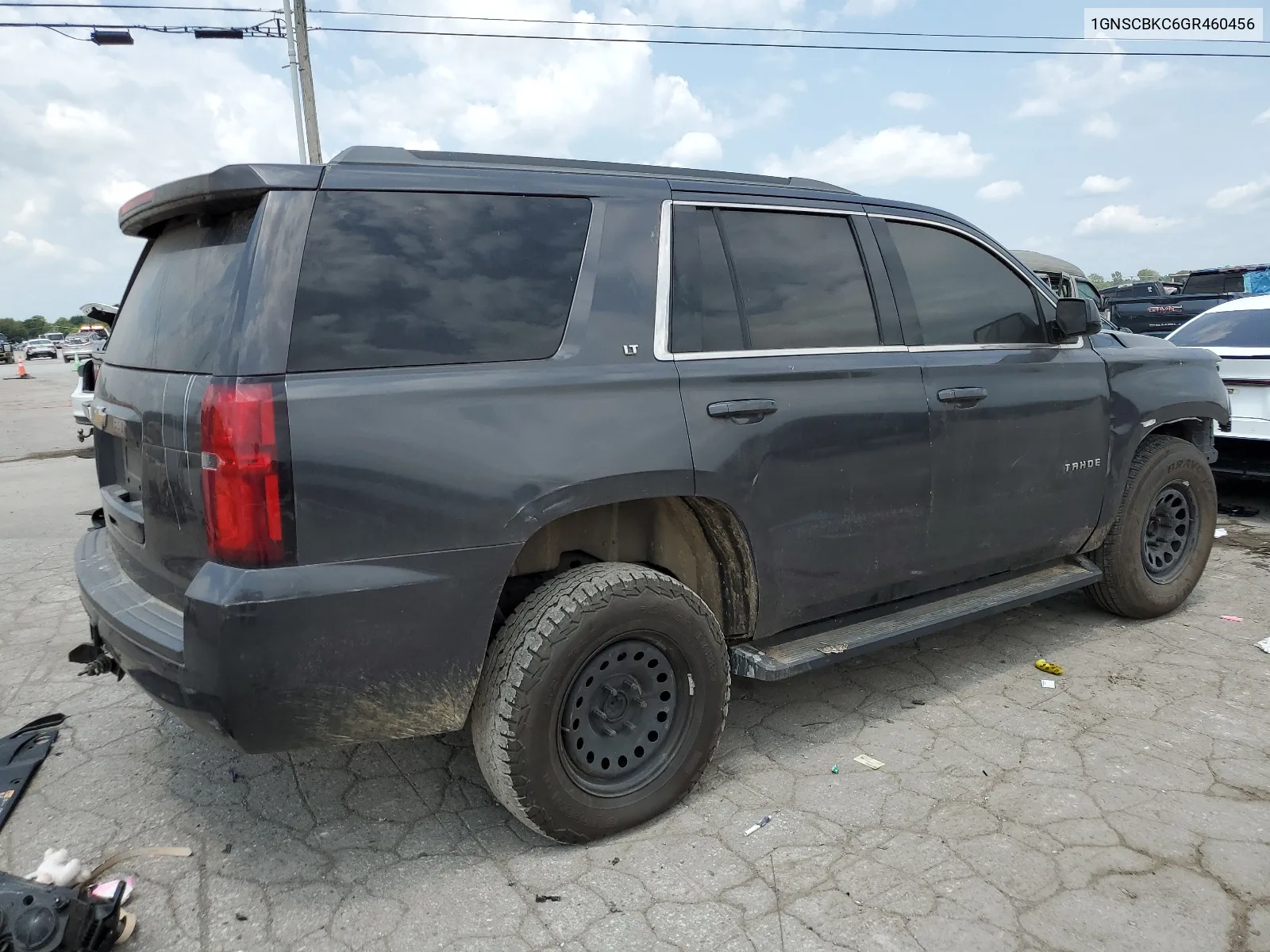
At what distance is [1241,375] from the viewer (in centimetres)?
675

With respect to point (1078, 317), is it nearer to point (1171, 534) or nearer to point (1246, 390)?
point (1171, 534)

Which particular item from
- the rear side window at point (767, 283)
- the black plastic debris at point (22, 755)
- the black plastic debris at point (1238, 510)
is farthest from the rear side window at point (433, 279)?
the black plastic debris at point (1238, 510)

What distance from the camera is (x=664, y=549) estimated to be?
3.19 m

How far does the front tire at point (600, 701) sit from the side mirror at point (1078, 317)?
2238mm

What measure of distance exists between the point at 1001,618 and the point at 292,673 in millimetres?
3802

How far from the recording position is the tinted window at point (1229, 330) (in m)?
7.13

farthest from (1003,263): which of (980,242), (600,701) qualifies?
(600,701)

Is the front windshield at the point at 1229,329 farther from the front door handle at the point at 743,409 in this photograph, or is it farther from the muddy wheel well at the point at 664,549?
the muddy wheel well at the point at 664,549

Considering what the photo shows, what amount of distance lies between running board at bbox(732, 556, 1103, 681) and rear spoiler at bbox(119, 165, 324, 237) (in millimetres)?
2033

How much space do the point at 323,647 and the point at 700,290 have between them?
5.34ft

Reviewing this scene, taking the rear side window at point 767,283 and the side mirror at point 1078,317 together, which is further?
the side mirror at point 1078,317

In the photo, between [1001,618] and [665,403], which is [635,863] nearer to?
[665,403]

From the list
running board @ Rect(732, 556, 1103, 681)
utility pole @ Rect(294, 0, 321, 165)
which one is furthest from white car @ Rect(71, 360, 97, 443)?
utility pole @ Rect(294, 0, 321, 165)

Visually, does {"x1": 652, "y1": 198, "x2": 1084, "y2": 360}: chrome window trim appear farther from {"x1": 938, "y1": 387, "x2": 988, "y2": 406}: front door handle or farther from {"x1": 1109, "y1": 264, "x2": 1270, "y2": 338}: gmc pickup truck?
{"x1": 1109, "y1": 264, "x2": 1270, "y2": 338}: gmc pickup truck
